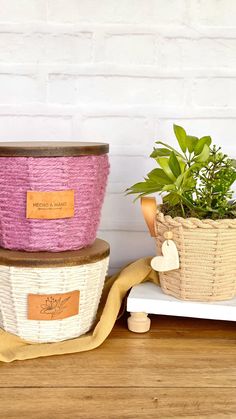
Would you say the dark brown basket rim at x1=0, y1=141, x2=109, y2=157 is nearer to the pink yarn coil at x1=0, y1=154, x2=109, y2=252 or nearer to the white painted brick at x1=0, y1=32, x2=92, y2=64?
the pink yarn coil at x1=0, y1=154, x2=109, y2=252

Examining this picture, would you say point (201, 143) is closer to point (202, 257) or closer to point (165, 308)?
point (202, 257)

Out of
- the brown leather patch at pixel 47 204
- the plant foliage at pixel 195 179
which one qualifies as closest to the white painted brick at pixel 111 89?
the plant foliage at pixel 195 179

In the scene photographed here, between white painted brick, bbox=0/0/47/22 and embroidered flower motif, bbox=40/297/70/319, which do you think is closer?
embroidered flower motif, bbox=40/297/70/319

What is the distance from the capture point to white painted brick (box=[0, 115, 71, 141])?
3.97ft

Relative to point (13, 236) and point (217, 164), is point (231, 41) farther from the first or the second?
point (13, 236)

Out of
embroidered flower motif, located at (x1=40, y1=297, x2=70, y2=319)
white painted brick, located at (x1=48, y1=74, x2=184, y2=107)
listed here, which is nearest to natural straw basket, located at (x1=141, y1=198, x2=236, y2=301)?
embroidered flower motif, located at (x1=40, y1=297, x2=70, y2=319)

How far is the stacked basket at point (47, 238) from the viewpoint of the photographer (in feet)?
3.00

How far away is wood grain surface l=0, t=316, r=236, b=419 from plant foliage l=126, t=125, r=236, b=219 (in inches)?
9.0

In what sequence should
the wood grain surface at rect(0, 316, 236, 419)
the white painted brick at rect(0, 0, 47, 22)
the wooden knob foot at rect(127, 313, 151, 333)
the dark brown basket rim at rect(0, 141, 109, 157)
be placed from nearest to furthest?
the wood grain surface at rect(0, 316, 236, 419) < the dark brown basket rim at rect(0, 141, 109, 157) < the wooden knob foot at rect(127, 313, 151, 333) < the white painted brick at rect(0, 0, 47, 22)

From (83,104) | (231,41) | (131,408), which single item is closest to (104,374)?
(131,408)

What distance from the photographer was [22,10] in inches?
46.4

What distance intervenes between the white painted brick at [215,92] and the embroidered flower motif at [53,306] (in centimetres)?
54

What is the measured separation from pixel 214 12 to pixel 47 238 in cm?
61

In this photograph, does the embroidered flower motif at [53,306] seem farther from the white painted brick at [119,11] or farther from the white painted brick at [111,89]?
the white painted brick at [119,11]
